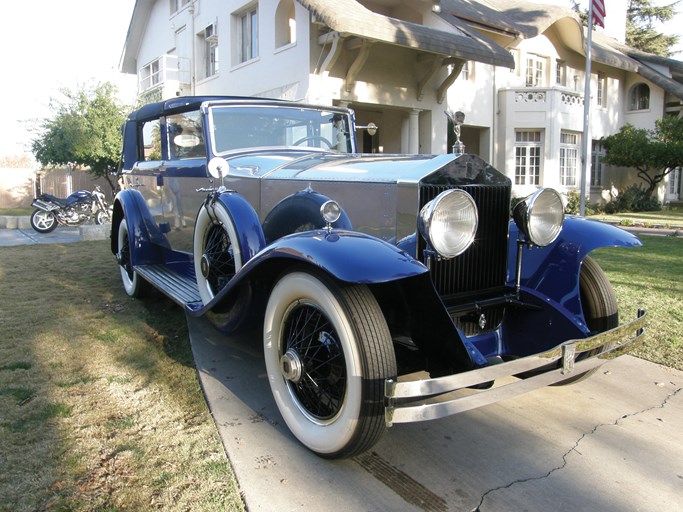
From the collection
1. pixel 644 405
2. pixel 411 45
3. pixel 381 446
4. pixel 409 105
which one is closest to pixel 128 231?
pixel 381 446

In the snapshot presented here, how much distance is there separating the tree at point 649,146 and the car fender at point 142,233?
1894cm

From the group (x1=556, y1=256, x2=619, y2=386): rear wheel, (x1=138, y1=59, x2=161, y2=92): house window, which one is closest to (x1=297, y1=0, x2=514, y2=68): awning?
(x1=556, y1=256, x2=619, y2=386): rear wheel

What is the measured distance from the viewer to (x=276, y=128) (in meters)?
4.39

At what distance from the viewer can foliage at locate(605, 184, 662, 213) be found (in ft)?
64.8

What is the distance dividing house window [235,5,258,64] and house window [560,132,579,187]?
1076 centimetres

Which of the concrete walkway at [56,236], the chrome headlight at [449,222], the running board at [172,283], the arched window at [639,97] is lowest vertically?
the running board at [172,283]

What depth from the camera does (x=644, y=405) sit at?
315cm

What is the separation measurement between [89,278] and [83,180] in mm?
16388

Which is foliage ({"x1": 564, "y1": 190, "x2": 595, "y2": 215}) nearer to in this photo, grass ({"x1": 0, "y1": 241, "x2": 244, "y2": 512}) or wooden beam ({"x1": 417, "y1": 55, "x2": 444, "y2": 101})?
wooden beam ({"x1": 417, "y1": 55, "x2": 444, "y2": 101})

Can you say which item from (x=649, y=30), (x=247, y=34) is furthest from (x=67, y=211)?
(x=649, y=30)

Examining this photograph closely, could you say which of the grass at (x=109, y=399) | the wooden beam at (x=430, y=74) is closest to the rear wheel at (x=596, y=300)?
the grass at (x=109, y=399)

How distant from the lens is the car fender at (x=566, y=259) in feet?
10.3

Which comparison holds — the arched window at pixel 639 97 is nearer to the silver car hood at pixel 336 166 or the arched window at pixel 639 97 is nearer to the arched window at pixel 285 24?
the arched window at pixel 285 24

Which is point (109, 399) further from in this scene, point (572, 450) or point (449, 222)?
point (572, 450)
